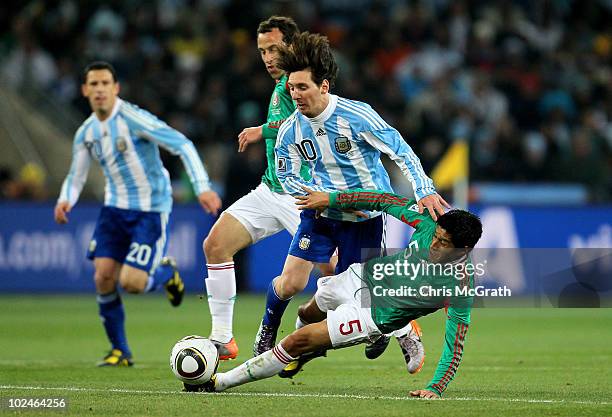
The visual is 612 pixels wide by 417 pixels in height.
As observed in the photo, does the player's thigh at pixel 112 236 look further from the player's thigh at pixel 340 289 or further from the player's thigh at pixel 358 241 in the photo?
the player's thigh at pixel 340 289

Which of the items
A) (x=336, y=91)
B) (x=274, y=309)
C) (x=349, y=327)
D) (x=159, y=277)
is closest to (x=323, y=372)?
(x=274, y=309)

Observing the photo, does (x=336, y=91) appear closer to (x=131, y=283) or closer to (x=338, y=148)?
(x=131, y=283)

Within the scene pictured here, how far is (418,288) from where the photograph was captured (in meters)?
7.24

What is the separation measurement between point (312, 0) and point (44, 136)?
229 inches

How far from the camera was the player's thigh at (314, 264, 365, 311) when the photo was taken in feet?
25.1

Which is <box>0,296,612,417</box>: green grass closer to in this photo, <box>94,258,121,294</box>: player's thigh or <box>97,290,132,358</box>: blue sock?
<box>97,290,132,358</box>: blue sock

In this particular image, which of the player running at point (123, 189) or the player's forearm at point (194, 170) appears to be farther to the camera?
the player running at point (123, 189)

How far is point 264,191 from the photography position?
30.0 feet

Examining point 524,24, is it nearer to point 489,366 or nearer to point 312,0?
point 312,0

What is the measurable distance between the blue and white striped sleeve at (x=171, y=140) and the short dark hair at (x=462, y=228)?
3.25 m

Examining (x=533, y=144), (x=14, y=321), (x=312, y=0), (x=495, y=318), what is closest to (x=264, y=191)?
(x=14, y=321)

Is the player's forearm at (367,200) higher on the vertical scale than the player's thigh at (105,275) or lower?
higher

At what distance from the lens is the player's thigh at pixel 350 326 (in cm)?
720

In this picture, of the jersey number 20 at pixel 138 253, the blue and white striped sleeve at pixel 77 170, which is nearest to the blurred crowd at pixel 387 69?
the blue and white striped sleeve at pixel 77 170
